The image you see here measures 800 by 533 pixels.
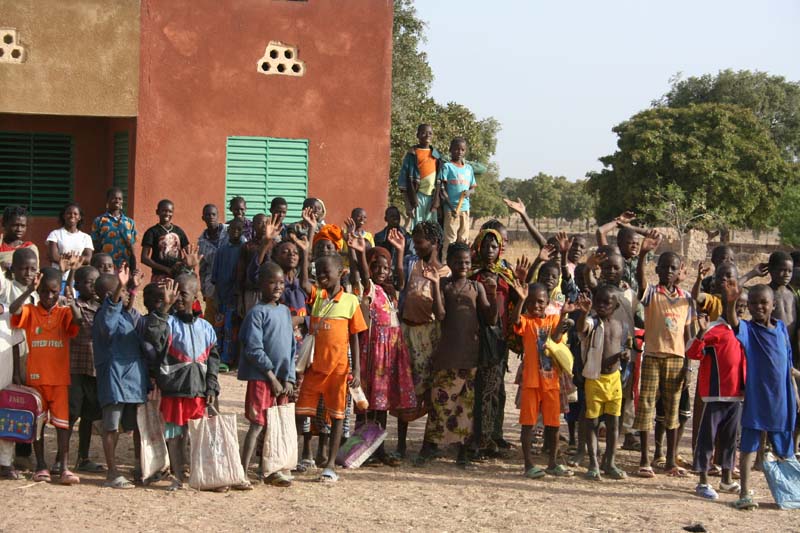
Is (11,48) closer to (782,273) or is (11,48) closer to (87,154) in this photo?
(87,154)

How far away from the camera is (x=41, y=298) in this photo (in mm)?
6137

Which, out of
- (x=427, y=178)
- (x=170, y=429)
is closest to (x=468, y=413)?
(x=170, y=429)

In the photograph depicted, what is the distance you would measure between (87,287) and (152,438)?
1.02 m

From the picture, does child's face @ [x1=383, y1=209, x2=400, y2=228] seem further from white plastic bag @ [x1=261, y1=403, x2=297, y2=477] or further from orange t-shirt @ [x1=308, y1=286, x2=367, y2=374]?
white plastic bag @ [x1=261, y1=403, x2=297, y2=477]

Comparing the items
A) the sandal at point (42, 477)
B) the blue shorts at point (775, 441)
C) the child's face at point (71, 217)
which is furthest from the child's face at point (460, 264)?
the child's face at point (71, 217)

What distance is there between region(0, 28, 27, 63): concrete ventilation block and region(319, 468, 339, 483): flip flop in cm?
807

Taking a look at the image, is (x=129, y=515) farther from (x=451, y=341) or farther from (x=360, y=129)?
(x=360, y=129)

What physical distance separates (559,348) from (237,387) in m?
Answer: 3.94

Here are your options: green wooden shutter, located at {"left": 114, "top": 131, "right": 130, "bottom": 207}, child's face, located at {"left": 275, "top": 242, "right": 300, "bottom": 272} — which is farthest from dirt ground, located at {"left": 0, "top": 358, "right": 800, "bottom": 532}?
green wooden shutter, located at {"left": 114, "top": 131, "right": 130, "bottom": 207}

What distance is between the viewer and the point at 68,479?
6.00m

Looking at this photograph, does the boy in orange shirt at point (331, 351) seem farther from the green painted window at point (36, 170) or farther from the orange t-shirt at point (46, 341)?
the green painted window at point (36, 170)

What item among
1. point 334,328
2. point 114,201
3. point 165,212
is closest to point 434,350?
point 334,328

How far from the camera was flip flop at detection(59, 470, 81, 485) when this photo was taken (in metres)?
6.00

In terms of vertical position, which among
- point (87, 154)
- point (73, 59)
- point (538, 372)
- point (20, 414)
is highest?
point (73, 59)
